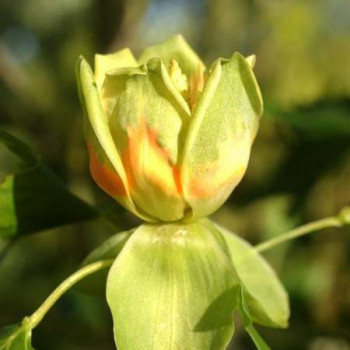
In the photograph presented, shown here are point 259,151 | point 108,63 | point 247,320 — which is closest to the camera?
point 247,320

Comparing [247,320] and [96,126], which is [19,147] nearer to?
[96,126]

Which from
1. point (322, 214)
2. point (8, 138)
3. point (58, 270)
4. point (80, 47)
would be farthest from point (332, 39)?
point (8, 138)

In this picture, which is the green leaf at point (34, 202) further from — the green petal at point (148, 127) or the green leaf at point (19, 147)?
the green petal at point (148, 127)

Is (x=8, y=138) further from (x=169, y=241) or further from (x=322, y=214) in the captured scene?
(x=322, y=214)

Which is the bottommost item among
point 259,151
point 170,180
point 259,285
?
point 259,151

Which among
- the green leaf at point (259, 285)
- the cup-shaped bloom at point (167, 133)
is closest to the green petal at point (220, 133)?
the cup-shaped bloom at point (167, 133)

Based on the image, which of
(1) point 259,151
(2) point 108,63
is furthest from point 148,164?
(1) point 259,151
